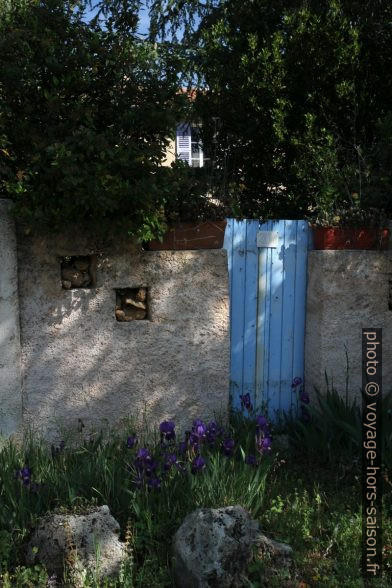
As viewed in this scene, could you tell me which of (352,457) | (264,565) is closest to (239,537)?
(264,565)

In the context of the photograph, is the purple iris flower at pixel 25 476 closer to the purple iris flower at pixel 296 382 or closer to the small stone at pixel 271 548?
the small stone at pixel 271 548

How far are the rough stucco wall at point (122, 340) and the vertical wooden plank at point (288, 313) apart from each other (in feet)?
1.76

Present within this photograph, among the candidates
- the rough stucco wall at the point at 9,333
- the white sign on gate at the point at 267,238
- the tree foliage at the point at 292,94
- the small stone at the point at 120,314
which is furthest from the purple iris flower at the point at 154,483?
the tree foliage at the point at 292,94

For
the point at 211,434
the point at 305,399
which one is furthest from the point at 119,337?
the point at 305,399

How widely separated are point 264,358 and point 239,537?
1.89 metres

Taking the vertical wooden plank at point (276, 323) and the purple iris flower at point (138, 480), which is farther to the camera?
the vertical wooden plank at point (276, 323)

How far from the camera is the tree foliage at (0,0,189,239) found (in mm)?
3389

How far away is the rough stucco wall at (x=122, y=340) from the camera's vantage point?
3.70m

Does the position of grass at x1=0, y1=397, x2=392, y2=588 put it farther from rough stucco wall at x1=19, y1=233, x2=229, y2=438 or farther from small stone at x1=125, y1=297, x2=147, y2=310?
small stone at x1=125, y1=297, x2=147, y2=310

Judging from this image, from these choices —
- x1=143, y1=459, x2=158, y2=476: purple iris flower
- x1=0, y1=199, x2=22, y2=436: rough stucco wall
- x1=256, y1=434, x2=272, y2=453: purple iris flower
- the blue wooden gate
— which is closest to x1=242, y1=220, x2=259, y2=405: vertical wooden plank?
the blue wooden gate

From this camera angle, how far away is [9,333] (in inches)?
141

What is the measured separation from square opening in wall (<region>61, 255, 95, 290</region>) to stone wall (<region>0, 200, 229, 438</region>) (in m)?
0.01

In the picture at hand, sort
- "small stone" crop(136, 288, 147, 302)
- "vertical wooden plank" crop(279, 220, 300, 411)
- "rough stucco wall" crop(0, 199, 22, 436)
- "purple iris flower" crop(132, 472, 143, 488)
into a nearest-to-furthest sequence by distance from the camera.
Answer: "purple iris flower" crop(132, 472, 143, 488), "rough stucco wall" crop(0, 199, 22, 436), "small stone" crop(136, 288, 147, 302), "vertical wooden plank" crop(279, 220, 300, 411)

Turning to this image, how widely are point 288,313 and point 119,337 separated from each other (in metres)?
1.30
